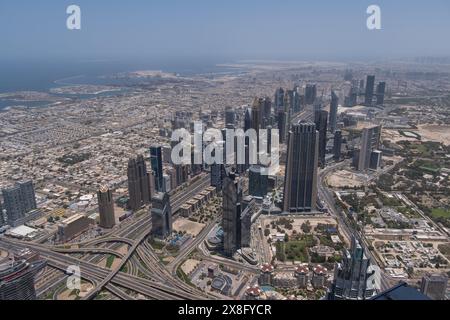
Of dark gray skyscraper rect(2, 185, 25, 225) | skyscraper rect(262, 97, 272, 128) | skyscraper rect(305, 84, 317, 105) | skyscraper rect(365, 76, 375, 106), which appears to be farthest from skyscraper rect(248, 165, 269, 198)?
skyscraper rect(365, 76, 375, 106)

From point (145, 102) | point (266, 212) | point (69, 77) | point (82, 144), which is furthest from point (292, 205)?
point (69, 77)

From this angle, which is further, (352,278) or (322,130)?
(322,130)

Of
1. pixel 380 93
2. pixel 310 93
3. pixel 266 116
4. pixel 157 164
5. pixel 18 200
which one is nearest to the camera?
pixel 18 200

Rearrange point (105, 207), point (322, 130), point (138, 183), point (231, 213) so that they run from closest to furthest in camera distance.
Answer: point (231, 213)
point (105, 207)
point (138, 183)
point (322, 130)

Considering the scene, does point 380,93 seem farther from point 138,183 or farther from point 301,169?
point 138,183

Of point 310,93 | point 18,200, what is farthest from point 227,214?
point 310,93

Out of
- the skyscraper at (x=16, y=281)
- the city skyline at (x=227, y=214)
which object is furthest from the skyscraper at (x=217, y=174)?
the skyscraper at (x=16, y=281)
